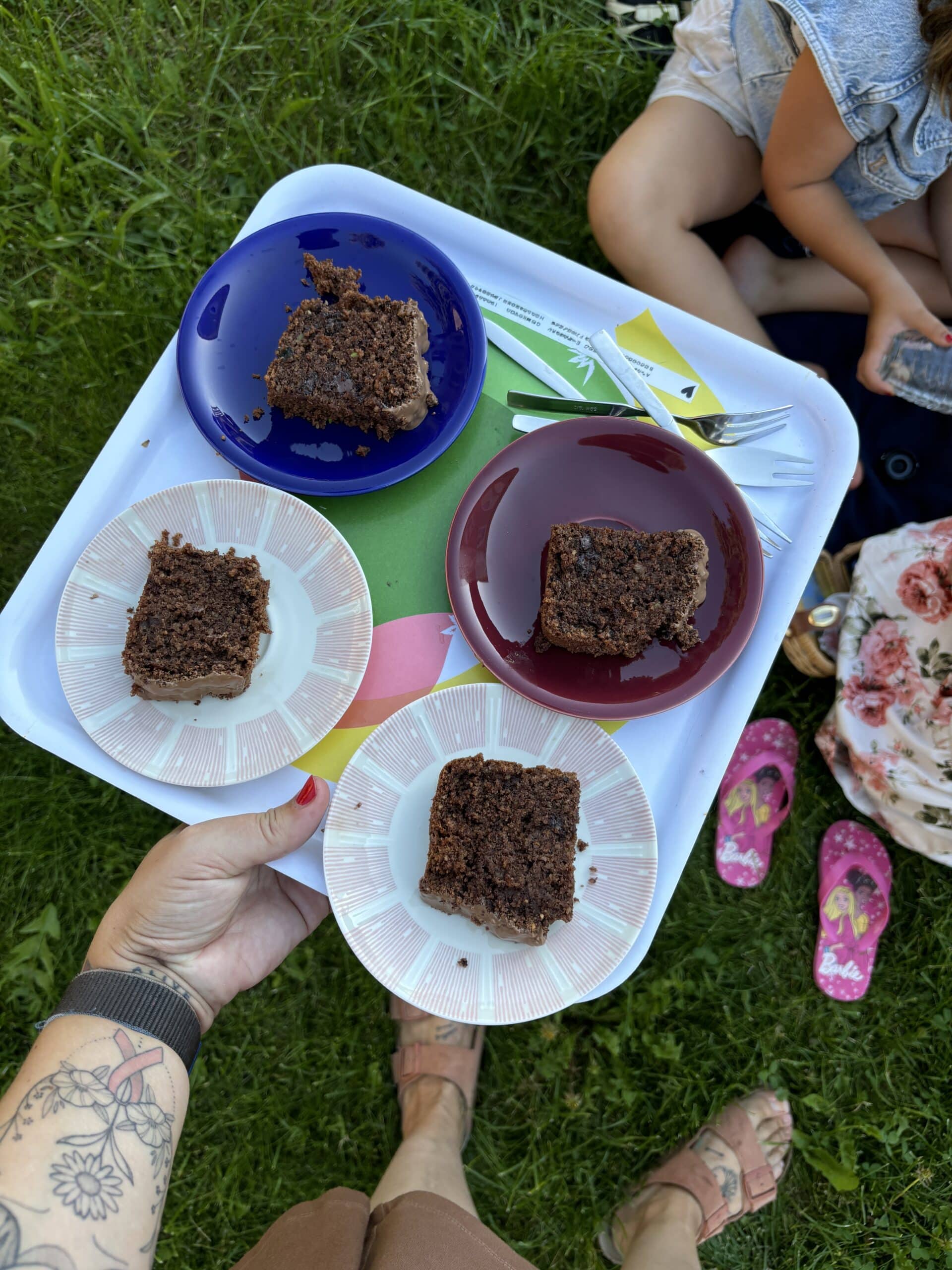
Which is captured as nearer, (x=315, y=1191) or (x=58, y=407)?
(x=315, y=1191)

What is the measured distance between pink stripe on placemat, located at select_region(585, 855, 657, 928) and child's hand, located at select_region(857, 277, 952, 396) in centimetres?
169

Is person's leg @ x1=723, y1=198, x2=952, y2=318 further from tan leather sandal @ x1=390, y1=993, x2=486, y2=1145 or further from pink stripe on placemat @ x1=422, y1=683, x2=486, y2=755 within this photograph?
tan leather sandal @ x1=390, y1=993, x2=486, y2=1145

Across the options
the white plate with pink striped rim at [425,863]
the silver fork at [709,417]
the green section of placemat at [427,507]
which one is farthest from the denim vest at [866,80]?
the white plate with pink striped rim at [425,863]

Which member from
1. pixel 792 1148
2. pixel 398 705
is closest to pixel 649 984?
pixel 792 1148

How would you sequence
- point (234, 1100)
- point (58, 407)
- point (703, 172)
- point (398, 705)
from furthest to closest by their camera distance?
point (58, 407)
point (234, 1100)
point (703, 172)
point (398, 705)

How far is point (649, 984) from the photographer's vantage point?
2807mm

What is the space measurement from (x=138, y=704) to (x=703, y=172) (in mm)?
2277

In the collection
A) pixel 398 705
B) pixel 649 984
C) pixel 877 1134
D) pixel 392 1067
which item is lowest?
pixel 392 1067

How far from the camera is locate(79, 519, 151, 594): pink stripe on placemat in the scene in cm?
193

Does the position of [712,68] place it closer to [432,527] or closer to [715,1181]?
[432,527]

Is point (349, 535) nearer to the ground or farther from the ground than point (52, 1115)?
farther from the ground

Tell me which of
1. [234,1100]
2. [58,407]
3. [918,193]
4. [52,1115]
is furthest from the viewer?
[58,407]

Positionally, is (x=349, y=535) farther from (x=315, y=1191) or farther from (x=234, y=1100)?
(x=315, y=1191)

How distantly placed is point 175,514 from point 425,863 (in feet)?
3.27
